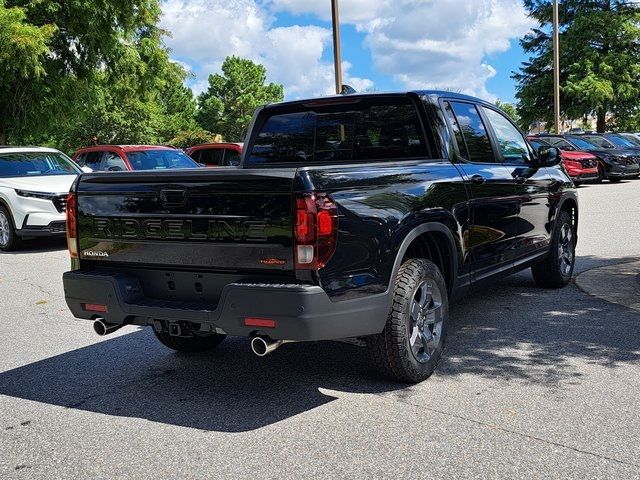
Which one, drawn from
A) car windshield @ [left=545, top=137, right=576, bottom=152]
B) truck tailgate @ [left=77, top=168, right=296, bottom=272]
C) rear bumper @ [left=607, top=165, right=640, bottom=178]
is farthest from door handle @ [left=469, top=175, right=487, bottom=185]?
rear bumper @ [left=607, top=165, right=640, bottom=178]

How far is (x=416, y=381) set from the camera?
4508 mm

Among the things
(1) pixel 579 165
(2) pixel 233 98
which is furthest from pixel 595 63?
(2) pixel 233 98

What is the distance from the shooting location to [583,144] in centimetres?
2356

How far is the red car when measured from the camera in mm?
21531

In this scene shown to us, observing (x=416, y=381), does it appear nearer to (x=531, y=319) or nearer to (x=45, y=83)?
(x=531, y=319)

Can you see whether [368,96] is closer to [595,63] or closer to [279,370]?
[279,370]

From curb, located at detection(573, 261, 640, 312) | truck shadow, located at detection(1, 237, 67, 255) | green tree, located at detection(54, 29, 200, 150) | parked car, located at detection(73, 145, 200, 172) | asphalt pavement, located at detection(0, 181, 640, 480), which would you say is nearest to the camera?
asphalt pavement, located at detection(0, 181, 640, 480)

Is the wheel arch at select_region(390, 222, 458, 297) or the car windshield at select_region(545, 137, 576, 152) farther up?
the car windshield at select_region(545, 137, 576, 152)

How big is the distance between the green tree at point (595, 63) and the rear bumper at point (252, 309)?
41094mm

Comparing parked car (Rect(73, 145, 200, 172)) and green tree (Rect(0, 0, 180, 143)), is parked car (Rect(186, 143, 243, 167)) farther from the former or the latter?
green tree (Rect(0, 0, 180, 143))

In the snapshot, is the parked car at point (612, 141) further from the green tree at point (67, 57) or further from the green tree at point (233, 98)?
the green tree at point (233, 98)

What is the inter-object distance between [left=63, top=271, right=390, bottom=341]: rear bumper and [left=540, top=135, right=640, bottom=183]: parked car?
19.9m

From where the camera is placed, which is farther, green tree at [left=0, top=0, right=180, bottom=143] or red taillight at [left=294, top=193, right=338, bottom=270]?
green tree at [left=0, top=0, right=180, bottom=143]

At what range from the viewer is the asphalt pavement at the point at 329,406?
3.45m
